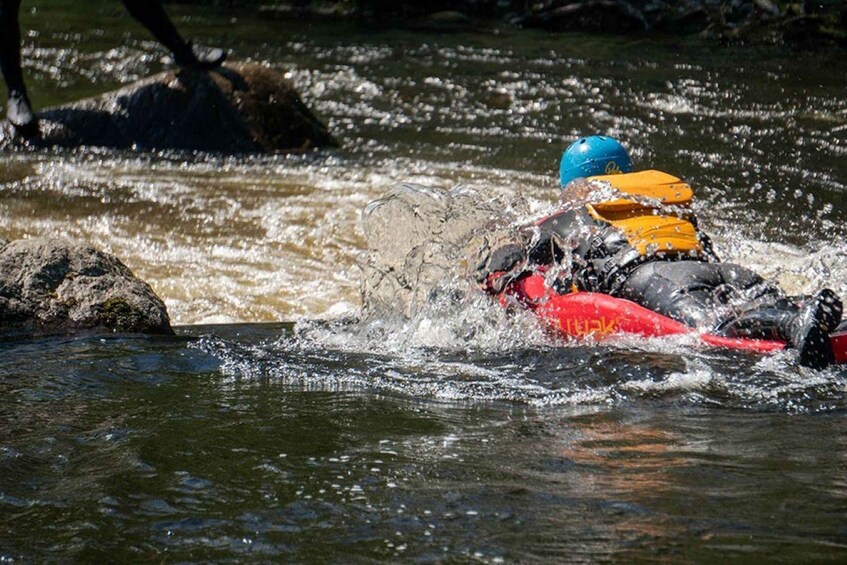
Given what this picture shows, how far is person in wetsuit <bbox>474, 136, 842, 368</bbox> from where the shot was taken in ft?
17.2

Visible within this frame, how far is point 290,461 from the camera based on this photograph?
4.09 metres

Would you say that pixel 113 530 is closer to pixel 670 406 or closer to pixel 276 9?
pixel 670 406

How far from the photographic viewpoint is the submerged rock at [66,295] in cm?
610

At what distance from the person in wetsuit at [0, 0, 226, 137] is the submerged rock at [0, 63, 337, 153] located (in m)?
0.15

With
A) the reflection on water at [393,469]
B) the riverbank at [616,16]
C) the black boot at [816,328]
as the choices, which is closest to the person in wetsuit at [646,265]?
the black boot at [816,328]

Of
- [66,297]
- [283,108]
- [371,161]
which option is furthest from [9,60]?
[66,297]

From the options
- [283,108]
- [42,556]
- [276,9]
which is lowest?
[42,556]

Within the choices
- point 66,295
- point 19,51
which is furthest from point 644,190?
point 19,51

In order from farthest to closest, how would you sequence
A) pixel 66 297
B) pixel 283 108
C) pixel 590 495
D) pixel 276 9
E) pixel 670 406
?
pixel 276 9, pixel 283 108, pixel 66 297, pixel 670 406, pixel 590 495

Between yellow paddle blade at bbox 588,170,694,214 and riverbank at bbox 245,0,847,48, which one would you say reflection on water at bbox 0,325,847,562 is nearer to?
yellow paddle blade at bbox 588,170,694,214

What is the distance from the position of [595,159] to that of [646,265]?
1.01m

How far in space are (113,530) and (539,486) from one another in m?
1.33

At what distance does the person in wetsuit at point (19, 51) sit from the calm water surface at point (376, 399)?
522 millimetres

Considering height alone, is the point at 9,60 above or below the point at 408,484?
above
